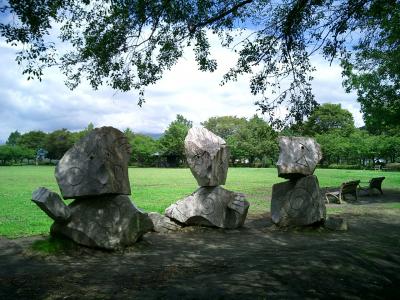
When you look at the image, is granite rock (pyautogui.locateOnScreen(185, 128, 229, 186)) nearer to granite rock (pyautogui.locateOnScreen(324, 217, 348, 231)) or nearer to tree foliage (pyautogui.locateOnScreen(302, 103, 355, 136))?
granite rock (pyautogui.locateOnScreen(324, 217, 348, 231))

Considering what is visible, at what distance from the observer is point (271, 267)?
7.07 m

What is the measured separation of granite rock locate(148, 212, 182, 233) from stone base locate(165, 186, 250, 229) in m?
0.17

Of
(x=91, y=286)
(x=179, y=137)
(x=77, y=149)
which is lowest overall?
(x=91, y=286)

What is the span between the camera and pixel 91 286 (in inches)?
242

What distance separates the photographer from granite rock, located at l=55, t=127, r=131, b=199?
27.6 feet

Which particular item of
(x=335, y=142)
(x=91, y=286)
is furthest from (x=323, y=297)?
(x=335, y=142)

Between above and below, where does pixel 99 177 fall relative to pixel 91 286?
above

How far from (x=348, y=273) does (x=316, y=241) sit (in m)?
3.17

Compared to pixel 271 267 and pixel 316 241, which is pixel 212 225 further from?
pixel 271 267

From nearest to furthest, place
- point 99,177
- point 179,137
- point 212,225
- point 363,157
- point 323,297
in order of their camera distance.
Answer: point 323,297, point 99,177, point 212,225, point 363,157, point 179,137

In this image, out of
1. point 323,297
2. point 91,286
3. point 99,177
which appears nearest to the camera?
point 323,297

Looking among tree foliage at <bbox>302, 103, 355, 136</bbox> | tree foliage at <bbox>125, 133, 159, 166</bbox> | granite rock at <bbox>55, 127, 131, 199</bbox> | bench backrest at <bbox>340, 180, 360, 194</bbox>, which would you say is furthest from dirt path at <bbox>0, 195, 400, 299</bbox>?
tree foliage at <bbox>125, 133, 159, 166</bbox>

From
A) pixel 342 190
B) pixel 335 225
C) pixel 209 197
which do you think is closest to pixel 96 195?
pixel 209 197

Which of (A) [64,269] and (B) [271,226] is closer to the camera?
(A) [64,269]
